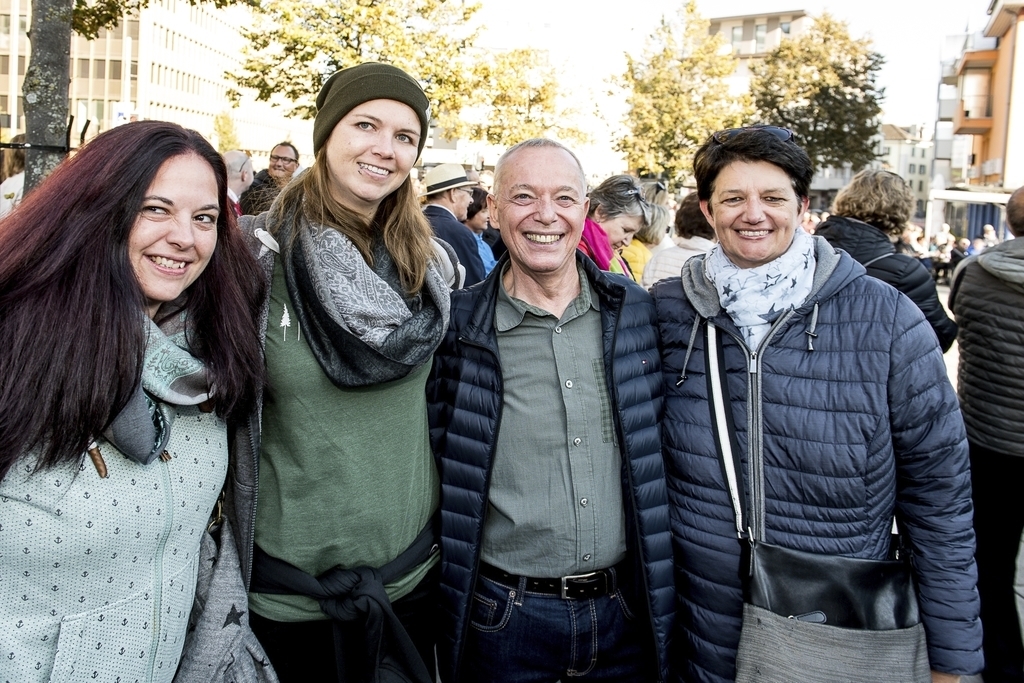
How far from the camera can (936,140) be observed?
173 feet

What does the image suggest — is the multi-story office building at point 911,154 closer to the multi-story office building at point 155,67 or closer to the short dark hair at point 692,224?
the multi-story office building at point 155,67

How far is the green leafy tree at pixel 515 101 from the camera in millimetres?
22338

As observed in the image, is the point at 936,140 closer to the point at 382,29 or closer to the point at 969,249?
the point at 969,249

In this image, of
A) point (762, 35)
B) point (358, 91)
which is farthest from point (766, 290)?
point (762, 35)

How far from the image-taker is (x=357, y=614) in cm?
237

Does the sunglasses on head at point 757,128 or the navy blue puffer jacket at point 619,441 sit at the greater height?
the sunglasses on head at point 757,128

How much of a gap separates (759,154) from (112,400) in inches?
74.3

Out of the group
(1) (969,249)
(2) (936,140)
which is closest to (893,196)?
(1) (969,249)

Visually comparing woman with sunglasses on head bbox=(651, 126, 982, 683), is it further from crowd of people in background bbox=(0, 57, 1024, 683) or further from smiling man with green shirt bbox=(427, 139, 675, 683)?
smiling man with green shirt bbox=(427, 139, 675, 683)

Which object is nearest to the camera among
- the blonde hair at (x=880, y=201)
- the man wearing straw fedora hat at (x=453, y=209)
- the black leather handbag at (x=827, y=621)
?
the black leather handbag at (x=827, y=621)

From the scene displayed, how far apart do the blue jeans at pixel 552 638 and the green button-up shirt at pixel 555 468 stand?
0.34 feet

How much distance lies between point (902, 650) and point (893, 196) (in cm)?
313

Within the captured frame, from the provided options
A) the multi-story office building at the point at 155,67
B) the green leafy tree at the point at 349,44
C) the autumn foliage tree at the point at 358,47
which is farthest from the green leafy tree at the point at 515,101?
the multi-story office building at the point at 155,67

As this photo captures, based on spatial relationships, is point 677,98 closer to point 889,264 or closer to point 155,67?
point 889,264
